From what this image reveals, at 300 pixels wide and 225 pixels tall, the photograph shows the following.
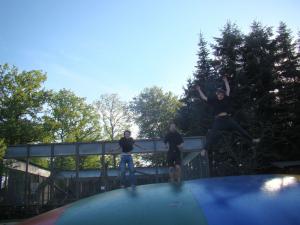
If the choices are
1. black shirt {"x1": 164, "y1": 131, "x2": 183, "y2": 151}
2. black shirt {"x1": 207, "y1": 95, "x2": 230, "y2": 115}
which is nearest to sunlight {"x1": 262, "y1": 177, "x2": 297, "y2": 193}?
black shirt {"x1": 207, "y1": 95, "x2": 230, "y2": 115}

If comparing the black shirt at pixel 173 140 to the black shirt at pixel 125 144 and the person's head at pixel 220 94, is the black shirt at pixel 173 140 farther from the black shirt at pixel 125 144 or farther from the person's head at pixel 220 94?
the person's head at pixel 220 94

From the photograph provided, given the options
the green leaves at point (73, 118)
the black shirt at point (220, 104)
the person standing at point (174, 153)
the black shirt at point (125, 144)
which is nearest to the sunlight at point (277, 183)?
the black shirt at point (220, 104)

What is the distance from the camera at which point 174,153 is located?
8.91 meters

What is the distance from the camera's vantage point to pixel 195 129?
97.5 feet

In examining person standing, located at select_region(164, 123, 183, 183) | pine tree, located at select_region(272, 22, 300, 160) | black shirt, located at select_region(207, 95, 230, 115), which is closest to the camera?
black shirt, located at select_region(207, 95, 230, 115)

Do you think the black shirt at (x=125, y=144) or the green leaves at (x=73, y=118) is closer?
the black shirt at (x=125, y=144)

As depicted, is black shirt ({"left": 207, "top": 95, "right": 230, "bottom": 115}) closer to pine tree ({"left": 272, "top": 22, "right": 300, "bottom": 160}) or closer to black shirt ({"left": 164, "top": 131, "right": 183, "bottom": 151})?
black shirt ({"left": 164, "top": 131, "right": 183, "bottom": 151})

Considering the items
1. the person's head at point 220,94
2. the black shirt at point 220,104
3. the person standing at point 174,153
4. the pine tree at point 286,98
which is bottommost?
the person standing at point 174,153

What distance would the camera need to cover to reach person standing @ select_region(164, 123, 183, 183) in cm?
882

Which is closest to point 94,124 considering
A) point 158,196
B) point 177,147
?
point 177,147

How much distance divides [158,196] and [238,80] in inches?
1071

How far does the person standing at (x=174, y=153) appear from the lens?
8.82 m

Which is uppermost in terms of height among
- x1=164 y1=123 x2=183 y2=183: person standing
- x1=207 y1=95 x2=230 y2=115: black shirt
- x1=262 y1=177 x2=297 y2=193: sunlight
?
x1=207 y1=95 x2=230 y2=115: black shirt

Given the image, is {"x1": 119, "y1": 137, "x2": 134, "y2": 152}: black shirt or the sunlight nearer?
the sunlight
